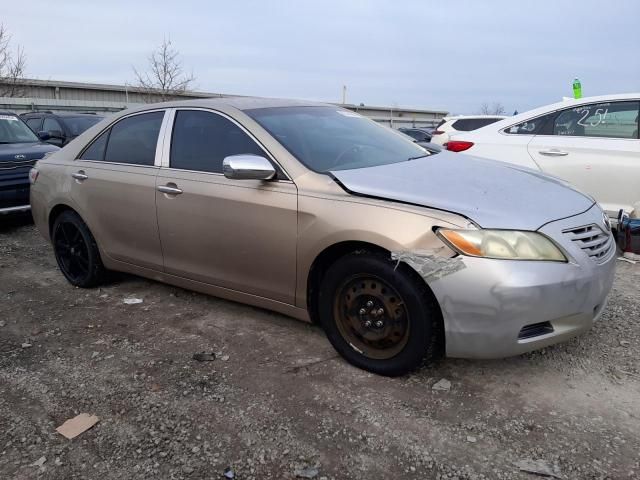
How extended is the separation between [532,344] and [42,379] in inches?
108

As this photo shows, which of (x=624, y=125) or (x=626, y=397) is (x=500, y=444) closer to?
(x=626, y=397)

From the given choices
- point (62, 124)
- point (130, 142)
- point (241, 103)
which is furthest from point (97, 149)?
point (62, 124)

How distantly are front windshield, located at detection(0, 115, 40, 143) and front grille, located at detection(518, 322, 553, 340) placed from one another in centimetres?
775

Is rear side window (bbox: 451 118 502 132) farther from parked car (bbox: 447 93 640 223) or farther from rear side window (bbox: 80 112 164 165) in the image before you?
rear side window (bbox: 80 112 164 165)

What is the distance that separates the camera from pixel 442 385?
294 cm

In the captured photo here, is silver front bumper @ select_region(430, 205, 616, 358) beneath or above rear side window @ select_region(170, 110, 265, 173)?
beneath

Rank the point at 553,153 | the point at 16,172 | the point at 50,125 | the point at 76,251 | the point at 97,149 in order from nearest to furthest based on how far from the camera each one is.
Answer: the point at 97,149
the point at 76,251
the point at 553,153
the point at 16,172
the point at 50,125

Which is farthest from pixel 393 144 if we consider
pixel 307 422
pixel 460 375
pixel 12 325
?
pixel 12 325

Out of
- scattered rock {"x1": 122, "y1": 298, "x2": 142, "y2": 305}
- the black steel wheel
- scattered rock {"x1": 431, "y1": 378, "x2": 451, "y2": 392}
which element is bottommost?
scattered rock {"x1": 122, "y1": 298, "x2": 142, "y2": 305}

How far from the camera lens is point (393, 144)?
402cm

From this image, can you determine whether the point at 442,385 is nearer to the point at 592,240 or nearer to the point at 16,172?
the point at 592,240

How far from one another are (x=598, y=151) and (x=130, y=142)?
4387 millimetres

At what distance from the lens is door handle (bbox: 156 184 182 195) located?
376 cm

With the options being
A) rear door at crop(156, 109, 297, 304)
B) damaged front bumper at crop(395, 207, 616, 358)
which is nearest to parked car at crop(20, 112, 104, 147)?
rear door at crop(156, 109, 297, 304)
